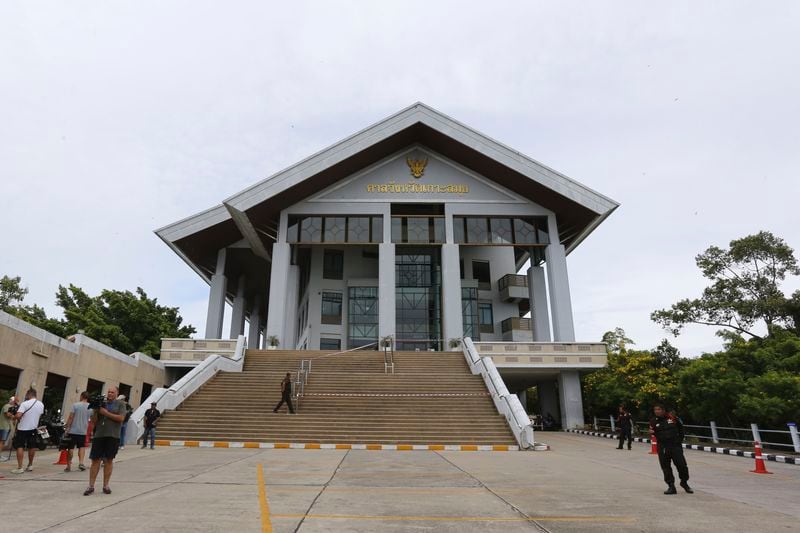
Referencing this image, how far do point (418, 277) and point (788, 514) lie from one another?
1117 inches

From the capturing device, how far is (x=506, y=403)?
1648 centimetres

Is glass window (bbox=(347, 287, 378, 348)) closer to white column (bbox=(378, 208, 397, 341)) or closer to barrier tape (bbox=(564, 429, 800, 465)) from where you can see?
white column (bbox=(378, 208, 397, 341))

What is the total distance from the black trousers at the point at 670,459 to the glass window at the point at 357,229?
23.5 m

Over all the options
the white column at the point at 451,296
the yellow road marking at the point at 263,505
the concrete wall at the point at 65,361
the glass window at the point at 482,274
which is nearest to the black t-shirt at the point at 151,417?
the concrete wall at the point at 65,361

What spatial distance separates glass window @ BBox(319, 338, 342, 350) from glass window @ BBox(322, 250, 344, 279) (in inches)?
171

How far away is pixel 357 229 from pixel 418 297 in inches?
250

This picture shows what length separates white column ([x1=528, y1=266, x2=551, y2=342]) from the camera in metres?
31.4

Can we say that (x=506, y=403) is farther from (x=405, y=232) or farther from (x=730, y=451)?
(x=405, y=232)

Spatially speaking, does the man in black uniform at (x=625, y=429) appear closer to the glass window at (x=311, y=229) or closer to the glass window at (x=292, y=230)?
the glass window at (x=311, y=229)

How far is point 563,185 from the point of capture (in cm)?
2825

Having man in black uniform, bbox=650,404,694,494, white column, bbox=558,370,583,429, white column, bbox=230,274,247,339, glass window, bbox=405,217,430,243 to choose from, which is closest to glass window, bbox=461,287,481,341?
glass window, bbox=405,217,430,243

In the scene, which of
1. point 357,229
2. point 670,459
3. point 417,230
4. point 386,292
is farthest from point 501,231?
point 670,459

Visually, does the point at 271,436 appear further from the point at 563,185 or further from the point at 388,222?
the point at 563,185

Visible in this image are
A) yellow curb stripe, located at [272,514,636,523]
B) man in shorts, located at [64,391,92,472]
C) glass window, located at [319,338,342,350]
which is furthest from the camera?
glass window, located at [319,338,342,350]
